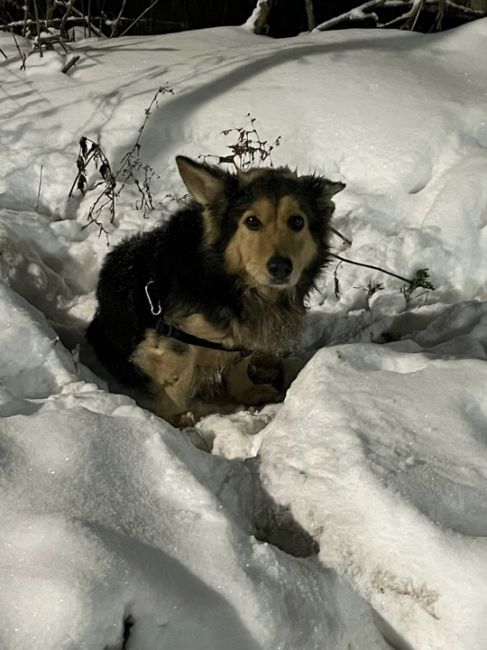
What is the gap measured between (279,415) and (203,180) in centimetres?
111

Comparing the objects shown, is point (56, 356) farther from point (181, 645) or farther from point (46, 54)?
point (46, 54)

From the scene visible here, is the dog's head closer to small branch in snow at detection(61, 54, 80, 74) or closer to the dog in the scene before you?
the dog

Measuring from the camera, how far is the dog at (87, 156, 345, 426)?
2.82 meters

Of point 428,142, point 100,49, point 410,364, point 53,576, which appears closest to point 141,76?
point 100,49

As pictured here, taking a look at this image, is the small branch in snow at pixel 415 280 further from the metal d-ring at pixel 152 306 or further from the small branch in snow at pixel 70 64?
the small branch in snow at pixel 70 64

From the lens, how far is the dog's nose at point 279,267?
2717 mm

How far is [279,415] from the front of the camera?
2.72 meters

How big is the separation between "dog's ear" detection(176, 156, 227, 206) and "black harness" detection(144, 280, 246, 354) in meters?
0.51

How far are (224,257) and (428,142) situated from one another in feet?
8.31

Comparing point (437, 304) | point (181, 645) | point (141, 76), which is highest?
point (141, 76)

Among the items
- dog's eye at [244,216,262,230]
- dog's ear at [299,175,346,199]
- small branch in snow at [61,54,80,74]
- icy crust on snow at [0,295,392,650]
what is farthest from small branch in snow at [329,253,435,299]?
small branch in snow at [61,54,80,74]

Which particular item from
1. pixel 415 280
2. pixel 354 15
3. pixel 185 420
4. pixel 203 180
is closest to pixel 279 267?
pixel 203 180

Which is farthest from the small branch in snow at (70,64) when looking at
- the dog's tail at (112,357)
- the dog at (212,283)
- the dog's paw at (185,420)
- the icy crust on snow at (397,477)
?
the icy crust on snow at (397,477)

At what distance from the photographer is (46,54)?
5859mm
